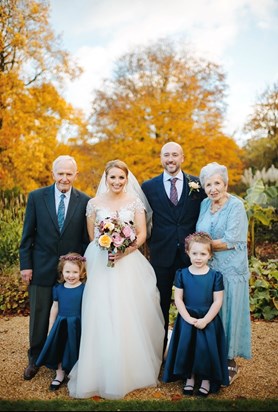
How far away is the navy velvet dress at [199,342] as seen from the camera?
388 centimetres

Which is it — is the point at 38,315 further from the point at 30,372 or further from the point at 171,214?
the point at 171,214

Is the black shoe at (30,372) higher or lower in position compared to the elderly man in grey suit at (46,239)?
lower

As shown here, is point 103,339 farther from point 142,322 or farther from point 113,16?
point 113,16

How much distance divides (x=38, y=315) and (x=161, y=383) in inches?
59.2

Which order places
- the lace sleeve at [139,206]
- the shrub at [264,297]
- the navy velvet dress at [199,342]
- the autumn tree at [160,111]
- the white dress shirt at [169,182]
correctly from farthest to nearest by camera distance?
1. the autumn tree at [160,111]
2. the shrub at [264,297]
3. the white dress shirt at [169,182]
4. the lace sleeve at [139,206]
5. the navy velvet dress at [199,342]

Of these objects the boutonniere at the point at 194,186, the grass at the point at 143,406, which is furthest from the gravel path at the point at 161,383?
the boutonniere at the point at 194,186

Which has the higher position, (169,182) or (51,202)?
(169,182)

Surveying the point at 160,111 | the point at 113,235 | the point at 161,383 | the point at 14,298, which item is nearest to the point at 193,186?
the point at 113,235

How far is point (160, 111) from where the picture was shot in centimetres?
1708

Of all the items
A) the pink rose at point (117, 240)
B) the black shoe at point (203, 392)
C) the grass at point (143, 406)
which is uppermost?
the pink rose at point (117, 240)

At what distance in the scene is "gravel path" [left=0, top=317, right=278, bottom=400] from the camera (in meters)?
3.98

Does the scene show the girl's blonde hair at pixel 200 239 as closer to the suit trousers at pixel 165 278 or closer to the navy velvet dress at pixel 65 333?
the suit trousers at pixel 165 278

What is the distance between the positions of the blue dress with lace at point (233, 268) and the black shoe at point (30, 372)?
211 centimetres

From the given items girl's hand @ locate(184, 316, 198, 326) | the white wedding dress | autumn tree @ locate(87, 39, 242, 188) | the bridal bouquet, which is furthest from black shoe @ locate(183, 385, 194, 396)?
autumn tree @ locate(87, 39, 242, 188)
